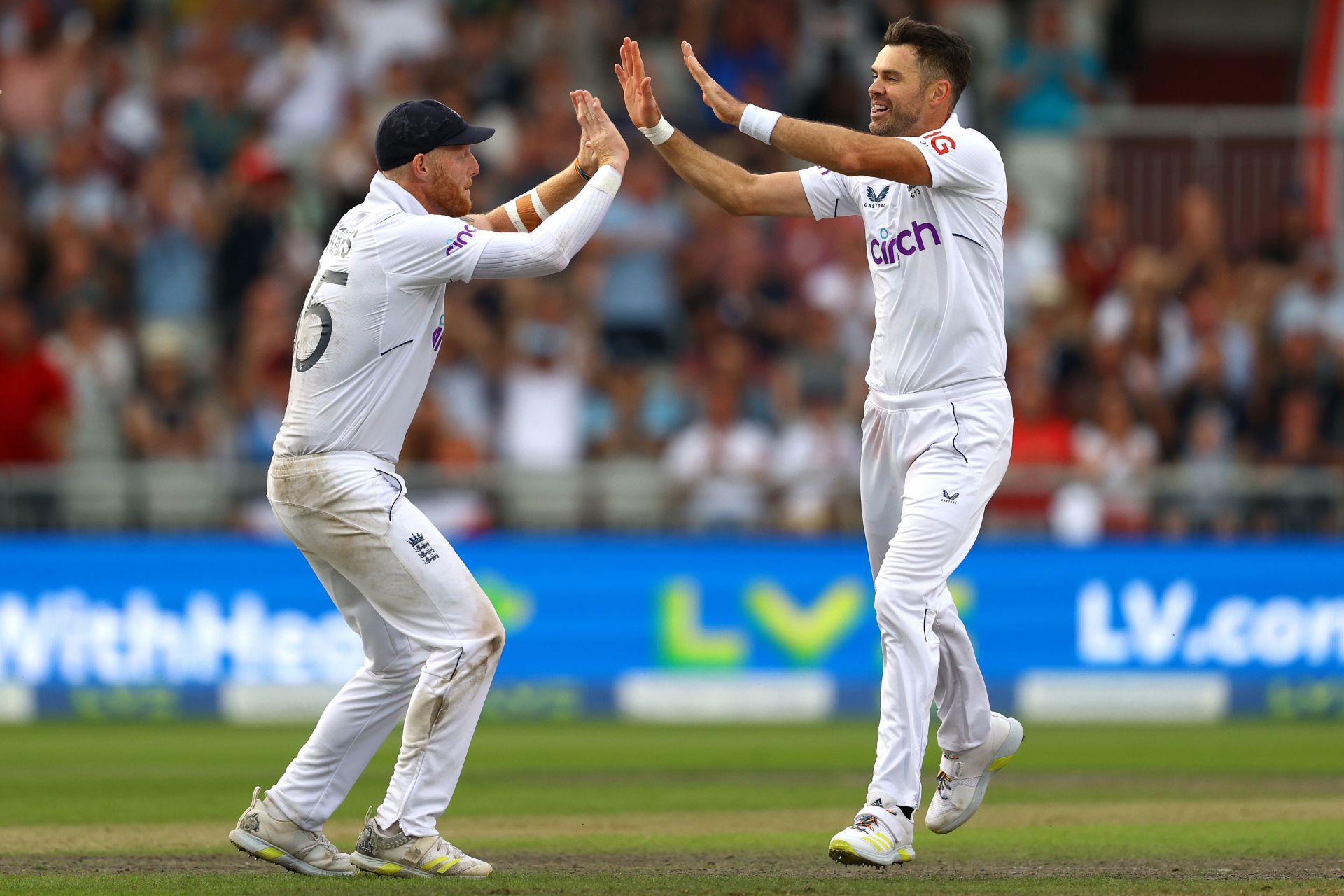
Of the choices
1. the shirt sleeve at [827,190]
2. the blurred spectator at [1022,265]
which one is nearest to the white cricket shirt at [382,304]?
the shirt sleeve at [827,190]

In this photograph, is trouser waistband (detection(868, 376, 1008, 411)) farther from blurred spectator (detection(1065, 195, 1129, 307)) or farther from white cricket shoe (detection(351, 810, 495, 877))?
blurred spectator (detection(1065, 195, 1129, 307))

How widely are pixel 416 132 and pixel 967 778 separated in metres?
3.23

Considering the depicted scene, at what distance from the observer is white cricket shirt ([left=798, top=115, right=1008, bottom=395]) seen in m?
7.59

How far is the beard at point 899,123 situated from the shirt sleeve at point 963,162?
92 millimetres

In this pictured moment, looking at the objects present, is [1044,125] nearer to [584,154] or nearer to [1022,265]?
[1022,265]

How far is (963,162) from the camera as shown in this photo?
7488 millimetres

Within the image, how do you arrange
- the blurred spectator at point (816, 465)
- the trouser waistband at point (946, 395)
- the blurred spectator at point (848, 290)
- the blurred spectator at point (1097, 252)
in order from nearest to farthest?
1. the trouser waistband at point (946, 395)
2. the blurred spectator at point (816, 465)
3. the blurred spectator at point (848, 290)
4. the blurred spectator at point (1097, 252)

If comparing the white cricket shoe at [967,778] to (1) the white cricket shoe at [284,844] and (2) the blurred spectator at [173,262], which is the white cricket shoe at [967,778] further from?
(2) the blurred spectator at [173,262]

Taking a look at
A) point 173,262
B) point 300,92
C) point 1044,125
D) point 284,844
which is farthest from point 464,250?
point 1044,125

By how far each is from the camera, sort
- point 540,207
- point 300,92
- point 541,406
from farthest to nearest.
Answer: point 300,92 < point 541,406 < point 540,207

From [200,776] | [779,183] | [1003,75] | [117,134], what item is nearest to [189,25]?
[117,134]

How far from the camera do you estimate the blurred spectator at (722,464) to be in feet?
49.7

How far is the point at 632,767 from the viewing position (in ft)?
38.5

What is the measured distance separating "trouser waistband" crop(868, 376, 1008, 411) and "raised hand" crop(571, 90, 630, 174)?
132 cm
